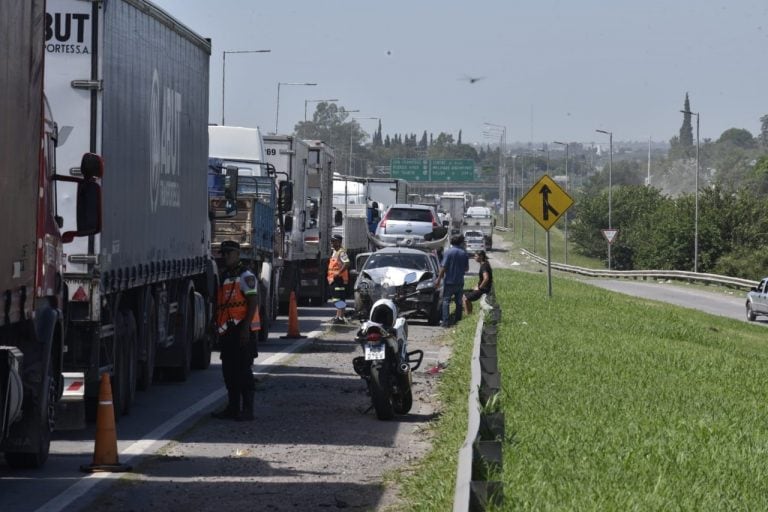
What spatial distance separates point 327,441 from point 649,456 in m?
3.76

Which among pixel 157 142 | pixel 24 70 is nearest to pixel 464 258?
pixel 157 142

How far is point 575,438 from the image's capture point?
39.2 ft

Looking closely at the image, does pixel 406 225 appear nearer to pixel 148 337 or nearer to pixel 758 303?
pixel 758 303

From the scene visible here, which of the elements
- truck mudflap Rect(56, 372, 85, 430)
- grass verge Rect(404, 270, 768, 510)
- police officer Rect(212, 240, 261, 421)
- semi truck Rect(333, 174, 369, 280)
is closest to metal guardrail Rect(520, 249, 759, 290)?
semi truck Rect(333, 174, 369, 280)

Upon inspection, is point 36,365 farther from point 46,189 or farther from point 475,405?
point 475,405

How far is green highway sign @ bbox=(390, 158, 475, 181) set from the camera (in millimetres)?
122500

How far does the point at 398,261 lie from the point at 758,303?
20.2 metres

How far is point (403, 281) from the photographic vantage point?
1255 inches

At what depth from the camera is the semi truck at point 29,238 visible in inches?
364

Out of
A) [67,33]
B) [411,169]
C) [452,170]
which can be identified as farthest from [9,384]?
[411,169]

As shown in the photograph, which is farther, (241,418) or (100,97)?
(241,418)

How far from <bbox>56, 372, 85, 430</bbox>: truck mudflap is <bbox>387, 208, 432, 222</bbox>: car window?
41497 millimetres

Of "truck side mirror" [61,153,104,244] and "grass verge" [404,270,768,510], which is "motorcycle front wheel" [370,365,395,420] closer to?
"grass verge" [404,270,768,510]

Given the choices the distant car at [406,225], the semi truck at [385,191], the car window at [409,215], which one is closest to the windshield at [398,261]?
the distant car at [406,225]
